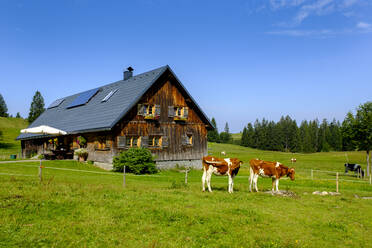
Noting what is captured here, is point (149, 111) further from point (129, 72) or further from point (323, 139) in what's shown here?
point (323, 139)

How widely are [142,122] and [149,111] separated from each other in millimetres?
1462

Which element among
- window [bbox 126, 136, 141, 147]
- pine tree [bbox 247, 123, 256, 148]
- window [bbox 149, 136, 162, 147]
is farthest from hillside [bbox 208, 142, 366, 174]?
pine tree [bbox 247, 123, 256, 148]

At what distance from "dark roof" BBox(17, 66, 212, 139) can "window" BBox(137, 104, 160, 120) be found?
1.33 metres

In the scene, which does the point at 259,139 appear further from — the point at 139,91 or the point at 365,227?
the point at 365,227

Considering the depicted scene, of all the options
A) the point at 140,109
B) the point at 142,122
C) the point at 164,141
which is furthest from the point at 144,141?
the point at 140,109

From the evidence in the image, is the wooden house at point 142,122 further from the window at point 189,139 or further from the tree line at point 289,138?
the tree line at point 289,138

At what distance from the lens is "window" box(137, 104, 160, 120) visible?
2852cm

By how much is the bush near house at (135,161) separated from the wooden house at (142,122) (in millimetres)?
1676

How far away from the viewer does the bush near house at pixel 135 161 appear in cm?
2498

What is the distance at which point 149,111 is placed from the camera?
29.5 metres

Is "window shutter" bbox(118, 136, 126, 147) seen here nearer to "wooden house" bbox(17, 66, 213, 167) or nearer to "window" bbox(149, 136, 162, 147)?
"wooden house" bbox(17, 66, 213, 167)

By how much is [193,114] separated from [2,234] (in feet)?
84.5

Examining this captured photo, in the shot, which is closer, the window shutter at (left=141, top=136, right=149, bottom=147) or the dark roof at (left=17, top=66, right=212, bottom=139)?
the dark roof at (left=17, top=66, right=212, bottom=139)

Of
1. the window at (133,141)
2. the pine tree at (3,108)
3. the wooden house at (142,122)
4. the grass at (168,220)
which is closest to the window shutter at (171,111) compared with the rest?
the wooden house at (142,122)
